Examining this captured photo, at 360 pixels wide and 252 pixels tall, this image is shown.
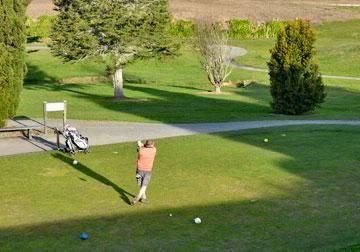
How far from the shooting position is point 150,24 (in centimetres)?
4112

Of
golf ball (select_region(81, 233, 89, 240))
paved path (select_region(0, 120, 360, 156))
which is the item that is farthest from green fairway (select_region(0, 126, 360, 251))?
paved path (select_region(0, 120, 360, 156))

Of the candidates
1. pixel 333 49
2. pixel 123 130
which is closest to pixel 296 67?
pixel 123 130

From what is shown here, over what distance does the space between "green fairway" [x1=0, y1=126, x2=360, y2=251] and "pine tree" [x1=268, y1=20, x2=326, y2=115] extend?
27.2ft

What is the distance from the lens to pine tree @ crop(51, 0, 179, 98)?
130ft

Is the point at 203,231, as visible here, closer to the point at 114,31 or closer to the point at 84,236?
the point at 84,236

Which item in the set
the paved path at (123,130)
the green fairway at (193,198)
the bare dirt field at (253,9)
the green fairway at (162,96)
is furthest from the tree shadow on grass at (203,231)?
the bare dirt field at (253,9)

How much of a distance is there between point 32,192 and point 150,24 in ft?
75.7

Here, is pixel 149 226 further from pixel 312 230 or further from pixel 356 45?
pixel 356 45

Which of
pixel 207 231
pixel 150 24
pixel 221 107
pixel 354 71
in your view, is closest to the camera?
pixel 207 231

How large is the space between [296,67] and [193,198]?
17.0 meters

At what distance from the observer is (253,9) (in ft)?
310

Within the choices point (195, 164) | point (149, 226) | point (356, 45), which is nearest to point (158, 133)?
Result: point (195, 164)

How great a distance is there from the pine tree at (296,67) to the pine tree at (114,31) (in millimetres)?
8347

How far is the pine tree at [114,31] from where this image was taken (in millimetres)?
39500
